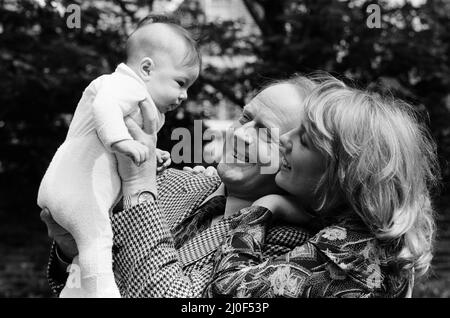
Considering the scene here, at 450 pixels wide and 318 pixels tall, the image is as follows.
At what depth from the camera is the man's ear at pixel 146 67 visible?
194 cm

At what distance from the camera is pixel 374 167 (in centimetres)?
170

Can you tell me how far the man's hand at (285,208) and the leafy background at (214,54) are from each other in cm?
336

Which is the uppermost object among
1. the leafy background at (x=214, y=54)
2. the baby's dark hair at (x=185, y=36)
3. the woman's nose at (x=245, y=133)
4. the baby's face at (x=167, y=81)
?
the baby's dark hair at (x=185, y=36)

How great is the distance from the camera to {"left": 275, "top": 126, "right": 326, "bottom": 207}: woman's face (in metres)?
1.78

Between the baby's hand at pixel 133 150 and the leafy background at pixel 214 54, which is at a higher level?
the baby's hand at pixel 133 150

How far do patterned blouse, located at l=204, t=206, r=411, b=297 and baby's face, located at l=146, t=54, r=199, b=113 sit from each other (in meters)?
0.46

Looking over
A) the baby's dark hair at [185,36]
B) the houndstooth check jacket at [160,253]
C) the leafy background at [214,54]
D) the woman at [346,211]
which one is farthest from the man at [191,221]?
the leafy background at [214,54]

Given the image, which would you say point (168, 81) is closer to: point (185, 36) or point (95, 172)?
point (185, 36)

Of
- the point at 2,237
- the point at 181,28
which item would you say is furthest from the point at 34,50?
the point at 181,28

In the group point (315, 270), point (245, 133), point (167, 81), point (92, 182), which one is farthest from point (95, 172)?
point (315, 270)

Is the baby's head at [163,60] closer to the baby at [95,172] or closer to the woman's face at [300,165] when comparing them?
the baby at [95,172]

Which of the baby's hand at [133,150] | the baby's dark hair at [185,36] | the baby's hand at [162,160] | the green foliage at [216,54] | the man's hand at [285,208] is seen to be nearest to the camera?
the baby's hand at [133,150]

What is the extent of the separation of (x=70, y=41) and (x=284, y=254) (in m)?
4.10
